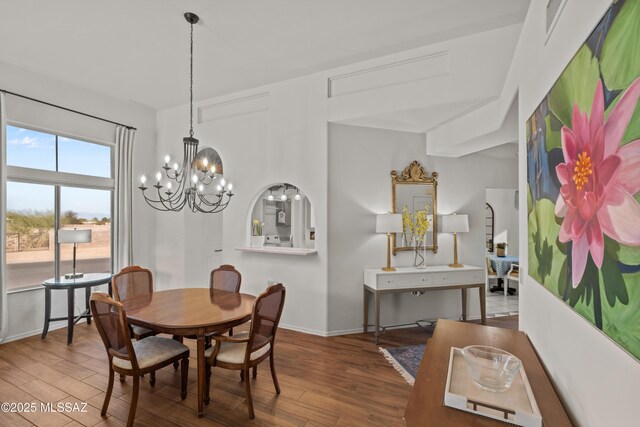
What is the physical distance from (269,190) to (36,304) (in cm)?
329

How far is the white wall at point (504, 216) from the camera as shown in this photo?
21.2 ft

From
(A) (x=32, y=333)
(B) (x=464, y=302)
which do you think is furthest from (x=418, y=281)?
(A) (x=32, y=333)

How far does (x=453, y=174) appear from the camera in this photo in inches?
172

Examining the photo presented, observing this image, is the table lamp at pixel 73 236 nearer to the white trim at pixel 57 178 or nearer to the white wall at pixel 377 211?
the white trim at pixel 57 178

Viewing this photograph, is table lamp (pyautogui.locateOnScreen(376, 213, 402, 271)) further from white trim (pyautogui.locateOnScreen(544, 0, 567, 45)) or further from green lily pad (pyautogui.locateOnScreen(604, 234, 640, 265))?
green lily pad (pyautogui.locateOnScreen(604, 234, 640, 265))

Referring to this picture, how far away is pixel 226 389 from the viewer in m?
2.61

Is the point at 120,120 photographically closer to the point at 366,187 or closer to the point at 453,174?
the point at 366,187

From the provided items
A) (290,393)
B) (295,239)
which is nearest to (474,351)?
(290,393)

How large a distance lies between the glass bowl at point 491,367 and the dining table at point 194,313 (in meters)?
1.71

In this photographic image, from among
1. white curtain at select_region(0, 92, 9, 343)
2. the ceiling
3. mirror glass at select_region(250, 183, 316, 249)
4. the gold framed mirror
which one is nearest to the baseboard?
white curtain at select_region(0, 92, 9, 343)

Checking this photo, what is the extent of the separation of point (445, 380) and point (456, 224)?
10.4 ft

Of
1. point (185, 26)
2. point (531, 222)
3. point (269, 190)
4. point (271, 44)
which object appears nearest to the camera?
point (531, 222)

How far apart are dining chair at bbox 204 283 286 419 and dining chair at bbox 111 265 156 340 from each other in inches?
33.5

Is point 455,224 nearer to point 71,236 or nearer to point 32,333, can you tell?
point 71,236
